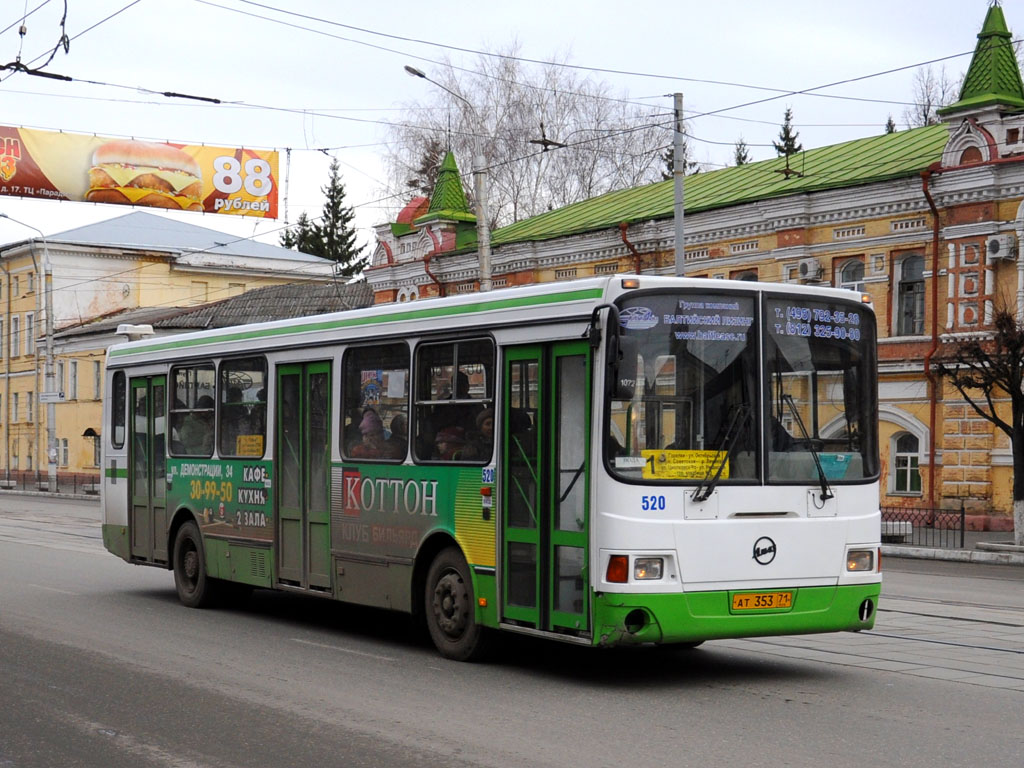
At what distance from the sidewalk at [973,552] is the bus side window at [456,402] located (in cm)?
1560

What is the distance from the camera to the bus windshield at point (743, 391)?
938 centimetres

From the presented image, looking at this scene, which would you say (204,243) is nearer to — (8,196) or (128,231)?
(128,231)

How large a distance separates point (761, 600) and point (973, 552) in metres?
16.2

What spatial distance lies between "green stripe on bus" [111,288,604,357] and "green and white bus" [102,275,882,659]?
2cm

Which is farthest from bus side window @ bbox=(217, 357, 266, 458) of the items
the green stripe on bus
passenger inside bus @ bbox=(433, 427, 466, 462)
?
passenger inside bus @ bbox=(433, 427, 466, 462)

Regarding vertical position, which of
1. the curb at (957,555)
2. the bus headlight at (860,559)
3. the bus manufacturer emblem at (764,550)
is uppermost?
the bus manufacturer emblem at (764,550)

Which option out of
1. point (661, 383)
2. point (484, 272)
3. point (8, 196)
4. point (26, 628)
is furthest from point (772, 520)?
point (8, 196)

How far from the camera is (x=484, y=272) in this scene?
87.2 feet

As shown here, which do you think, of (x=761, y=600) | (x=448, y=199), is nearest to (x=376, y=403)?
(x=761, y=600)

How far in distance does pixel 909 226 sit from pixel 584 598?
76.9 ft

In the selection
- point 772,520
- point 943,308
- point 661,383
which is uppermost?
point 943,308

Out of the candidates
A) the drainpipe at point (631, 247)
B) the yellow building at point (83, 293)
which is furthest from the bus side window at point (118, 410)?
the yellow building at point (83, 293)

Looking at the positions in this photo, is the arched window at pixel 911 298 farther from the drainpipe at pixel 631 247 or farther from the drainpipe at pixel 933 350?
the drainpipe at pixel 631 247

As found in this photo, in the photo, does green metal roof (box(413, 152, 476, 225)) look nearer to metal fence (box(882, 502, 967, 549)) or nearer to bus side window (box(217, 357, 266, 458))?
metal fence (box(882, 502, 967, 549))
